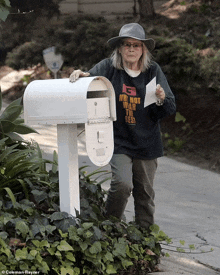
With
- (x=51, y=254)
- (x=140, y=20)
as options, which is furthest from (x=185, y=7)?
(x=51, y=254)

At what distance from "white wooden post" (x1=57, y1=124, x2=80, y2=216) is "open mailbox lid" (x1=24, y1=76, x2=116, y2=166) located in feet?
0.44

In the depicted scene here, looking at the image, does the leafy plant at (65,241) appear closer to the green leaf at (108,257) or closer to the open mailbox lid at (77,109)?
the green leaf at (108,257)

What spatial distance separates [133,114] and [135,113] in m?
0.02

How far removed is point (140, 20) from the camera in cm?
1205

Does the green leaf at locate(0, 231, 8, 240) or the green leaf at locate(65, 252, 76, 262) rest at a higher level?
the green leaf at locate(0, 231, 8, 240)

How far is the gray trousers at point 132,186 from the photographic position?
12.3 feet

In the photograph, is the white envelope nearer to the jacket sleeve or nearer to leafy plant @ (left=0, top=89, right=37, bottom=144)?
the jacket sleeve

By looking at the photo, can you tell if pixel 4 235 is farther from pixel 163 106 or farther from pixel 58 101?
pixel 163 106

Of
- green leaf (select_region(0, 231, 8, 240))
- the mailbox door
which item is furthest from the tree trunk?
green leaf (select_region(0, 231, 8, 240))

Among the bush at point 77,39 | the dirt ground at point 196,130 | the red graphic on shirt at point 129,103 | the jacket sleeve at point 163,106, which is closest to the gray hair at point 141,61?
the jacket sleeve at point 163,106

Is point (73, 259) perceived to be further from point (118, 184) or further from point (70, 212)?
point (118, 184)

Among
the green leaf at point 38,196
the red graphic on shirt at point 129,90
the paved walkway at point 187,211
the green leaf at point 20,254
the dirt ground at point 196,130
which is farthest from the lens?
the dirt ground at point 196,130

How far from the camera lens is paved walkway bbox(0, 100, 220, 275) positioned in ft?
13.3

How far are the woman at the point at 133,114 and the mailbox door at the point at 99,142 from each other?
0.34m
